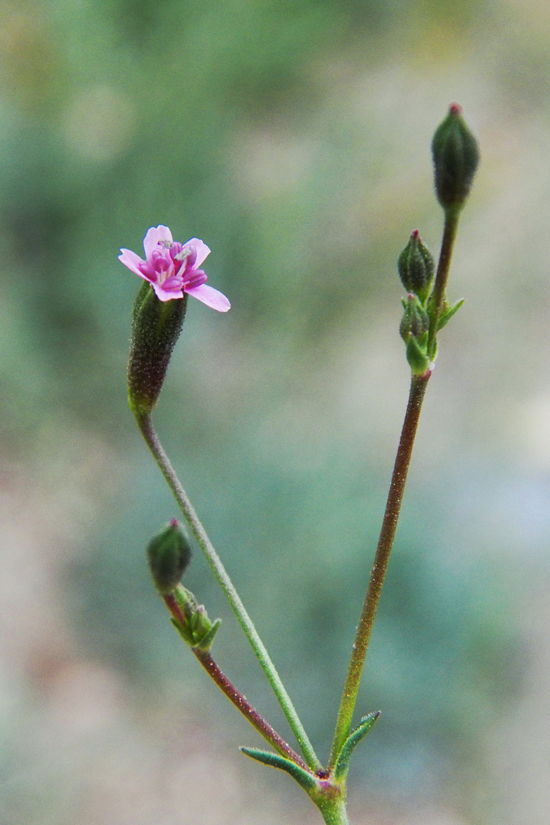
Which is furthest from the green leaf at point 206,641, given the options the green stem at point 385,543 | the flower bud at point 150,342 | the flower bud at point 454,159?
the flower bud at point 454,159

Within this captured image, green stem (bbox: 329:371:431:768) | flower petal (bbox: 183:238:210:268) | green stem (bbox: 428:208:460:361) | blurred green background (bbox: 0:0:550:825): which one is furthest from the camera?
blurred green background (bbox: 0:0:550:825)

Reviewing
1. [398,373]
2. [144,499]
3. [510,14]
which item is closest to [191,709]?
[144,499]

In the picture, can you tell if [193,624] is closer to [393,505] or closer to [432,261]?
[393,505]

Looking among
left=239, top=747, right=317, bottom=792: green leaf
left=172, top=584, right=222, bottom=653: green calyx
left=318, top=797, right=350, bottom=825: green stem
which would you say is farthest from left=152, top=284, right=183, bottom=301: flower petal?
left=318, top=797, right=350, bottom=825: green stem

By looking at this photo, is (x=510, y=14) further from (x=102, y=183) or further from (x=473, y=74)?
(x=102, y=183)

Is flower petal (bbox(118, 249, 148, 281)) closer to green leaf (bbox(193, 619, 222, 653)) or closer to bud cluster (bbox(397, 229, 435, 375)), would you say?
bud cluster (bbox(397, 229, 435, 375))

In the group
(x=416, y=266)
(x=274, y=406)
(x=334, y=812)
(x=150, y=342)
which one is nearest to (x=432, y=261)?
(x=416, y=266)
